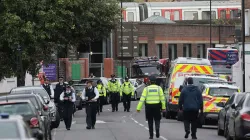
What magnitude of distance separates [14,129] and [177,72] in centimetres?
2298

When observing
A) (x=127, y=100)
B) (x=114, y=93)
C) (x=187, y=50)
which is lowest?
(x=127, y=100)

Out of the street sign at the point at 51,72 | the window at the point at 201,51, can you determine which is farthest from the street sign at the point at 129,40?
the street sign at the point at 51,72

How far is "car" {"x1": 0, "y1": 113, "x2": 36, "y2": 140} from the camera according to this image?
13266 mm

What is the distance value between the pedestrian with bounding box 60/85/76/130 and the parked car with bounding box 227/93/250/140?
7.65m

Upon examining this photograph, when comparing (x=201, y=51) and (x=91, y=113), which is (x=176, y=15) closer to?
(x=201, y=51)

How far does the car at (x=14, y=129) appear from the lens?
13266 mm

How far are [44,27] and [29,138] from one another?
112 feet

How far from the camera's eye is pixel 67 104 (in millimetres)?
29734

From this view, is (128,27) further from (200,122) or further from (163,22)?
(200,122)

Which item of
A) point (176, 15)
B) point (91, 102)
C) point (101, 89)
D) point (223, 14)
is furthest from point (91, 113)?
point (223, 14)

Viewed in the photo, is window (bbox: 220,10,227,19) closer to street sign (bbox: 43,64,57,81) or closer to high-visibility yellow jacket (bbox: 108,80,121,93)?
street sign (bbox: 43,64,57,81)

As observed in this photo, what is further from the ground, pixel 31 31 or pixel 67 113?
pixel 31 31

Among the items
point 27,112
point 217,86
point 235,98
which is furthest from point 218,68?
point 27,112

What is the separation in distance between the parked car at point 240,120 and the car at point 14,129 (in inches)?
348
